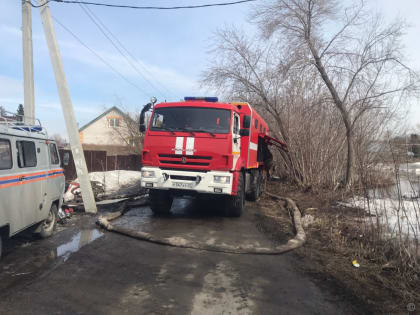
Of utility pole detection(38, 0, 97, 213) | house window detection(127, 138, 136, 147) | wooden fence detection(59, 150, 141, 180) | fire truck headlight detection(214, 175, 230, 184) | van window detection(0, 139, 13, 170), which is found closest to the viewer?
van window detection(0, 139, 13, 170)

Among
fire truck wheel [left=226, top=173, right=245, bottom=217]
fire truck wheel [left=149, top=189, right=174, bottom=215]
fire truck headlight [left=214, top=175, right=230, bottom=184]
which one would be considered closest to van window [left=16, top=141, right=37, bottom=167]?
fire truck wheel [left=149, top=189, right=174, bottom=215]

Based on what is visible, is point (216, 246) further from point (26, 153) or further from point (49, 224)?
point (26, 153)

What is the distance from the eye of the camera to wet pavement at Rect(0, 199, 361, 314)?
349 centimetres

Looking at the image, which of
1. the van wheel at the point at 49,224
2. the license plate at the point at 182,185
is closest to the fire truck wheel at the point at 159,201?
the license plate at the point at 182,185

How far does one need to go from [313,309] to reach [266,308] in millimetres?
549

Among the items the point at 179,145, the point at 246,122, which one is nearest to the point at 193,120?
the point at 179,145

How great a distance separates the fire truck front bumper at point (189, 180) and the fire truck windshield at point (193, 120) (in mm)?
1058

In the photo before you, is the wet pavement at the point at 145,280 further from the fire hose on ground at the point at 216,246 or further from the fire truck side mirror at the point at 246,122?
the fire truck side mirror at the point at 246,122

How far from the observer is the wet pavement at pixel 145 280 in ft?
11.5

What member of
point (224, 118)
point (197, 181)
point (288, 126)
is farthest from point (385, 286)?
point (288, 126)

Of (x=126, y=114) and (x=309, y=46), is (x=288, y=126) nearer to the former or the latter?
(x=309, y=46)

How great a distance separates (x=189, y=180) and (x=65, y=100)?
3962 millimetres

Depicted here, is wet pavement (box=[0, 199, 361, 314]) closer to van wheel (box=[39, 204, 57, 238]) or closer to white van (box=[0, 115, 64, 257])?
van wheel (box=[39, 204, 57, 238])

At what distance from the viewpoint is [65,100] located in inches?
321
